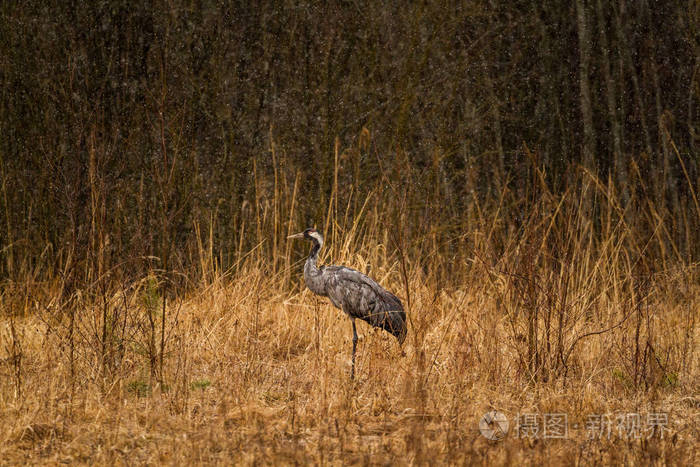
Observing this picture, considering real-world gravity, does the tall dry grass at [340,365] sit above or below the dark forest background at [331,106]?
below

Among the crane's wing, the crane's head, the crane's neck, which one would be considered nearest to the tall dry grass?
the crane's wing

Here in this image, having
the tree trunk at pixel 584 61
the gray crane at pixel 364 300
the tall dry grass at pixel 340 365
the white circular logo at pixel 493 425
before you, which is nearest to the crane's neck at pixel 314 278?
the gray crane at pixel 364 300

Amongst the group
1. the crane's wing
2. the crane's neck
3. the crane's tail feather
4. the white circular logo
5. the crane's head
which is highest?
the crane's head

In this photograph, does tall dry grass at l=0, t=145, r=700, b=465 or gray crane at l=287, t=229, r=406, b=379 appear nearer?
tall dry grass at l=0, t=145, r=700, b=465

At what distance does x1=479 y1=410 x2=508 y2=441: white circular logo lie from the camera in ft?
11.9

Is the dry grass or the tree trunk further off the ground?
the tree trunk

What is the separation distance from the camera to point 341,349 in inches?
201

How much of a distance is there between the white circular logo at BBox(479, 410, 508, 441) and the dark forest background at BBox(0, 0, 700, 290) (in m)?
2.56

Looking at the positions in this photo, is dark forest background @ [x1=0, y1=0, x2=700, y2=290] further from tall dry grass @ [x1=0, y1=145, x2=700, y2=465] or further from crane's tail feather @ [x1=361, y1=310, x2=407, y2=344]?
crane's tail feather @ [x1=361, y1=310, x2=407, y2=344]

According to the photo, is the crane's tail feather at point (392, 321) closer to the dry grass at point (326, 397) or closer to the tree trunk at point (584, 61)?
the dry grass at point (326, 397)

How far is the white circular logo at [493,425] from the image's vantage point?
3.62m

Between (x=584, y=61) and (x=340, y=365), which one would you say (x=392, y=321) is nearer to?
(x=340, y=365)

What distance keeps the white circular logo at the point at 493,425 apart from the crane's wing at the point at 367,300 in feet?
2.82

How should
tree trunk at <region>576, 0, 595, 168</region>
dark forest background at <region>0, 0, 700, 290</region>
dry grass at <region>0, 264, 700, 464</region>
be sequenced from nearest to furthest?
dry grass at <region>0, 264, 700, 464</region> → dark forest background at <region>0, 0, 700, 290</region> → tree trunk at <region>576, 0, 595, 168</region>
